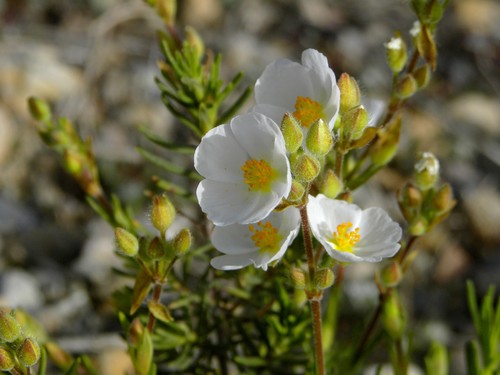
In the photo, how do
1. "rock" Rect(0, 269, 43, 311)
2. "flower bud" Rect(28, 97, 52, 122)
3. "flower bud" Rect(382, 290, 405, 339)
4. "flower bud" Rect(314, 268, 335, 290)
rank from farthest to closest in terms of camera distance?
"rock" Rect(0, 269, 43, 311)
"flower bud" Rect(28, 97, 52, 122)
"flower bud" Rect(382, 290, 405, 339)
"flower bud" Rect(314, 268, 335, 290)

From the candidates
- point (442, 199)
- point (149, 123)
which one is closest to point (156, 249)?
point (442, 199)

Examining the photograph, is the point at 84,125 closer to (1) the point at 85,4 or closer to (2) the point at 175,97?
(1) the point at 85,4

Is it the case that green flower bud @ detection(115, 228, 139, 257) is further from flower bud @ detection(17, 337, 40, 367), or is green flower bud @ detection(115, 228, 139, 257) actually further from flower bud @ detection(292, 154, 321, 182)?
flower bud @ detection(292, 154, 321, 182)

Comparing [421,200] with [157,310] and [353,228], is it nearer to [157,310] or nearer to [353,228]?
[353,228]

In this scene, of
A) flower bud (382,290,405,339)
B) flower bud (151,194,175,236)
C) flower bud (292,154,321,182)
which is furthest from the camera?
flower bud (382,290,405,339)

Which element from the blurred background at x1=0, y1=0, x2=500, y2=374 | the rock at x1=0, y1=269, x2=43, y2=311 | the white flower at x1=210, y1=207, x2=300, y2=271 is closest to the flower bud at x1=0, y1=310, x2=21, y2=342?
the white flower at x1=210, y1=207, x2=300, y2=271

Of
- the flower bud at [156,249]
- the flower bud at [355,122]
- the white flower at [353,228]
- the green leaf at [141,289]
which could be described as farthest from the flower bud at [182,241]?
the flower bud at [355,122]

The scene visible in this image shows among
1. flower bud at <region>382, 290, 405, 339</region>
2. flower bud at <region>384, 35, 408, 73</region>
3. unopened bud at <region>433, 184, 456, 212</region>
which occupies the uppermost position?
flower bud at <region>384, 35, 408, 73</region>
